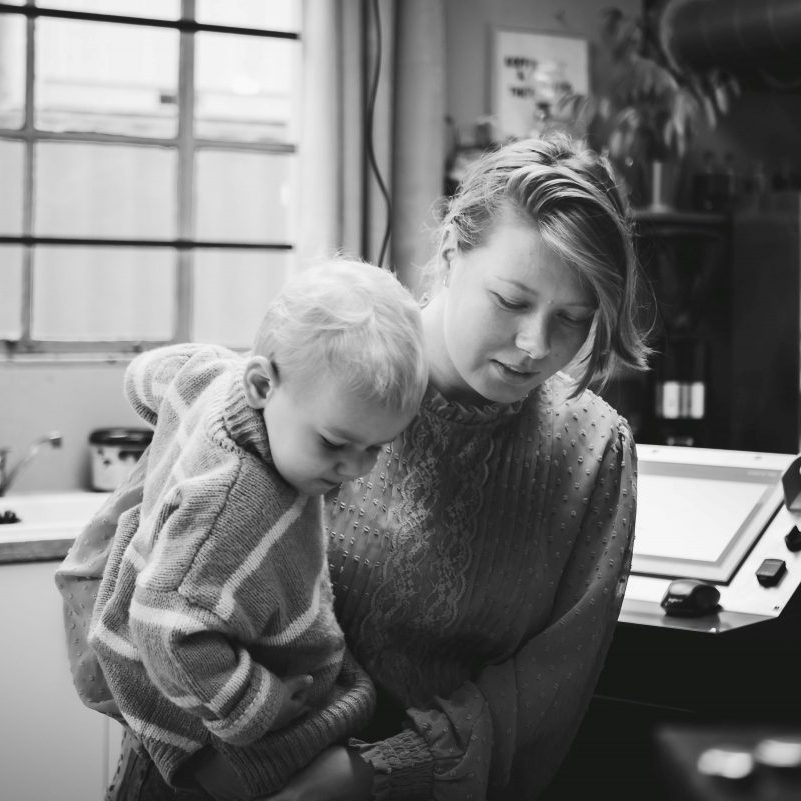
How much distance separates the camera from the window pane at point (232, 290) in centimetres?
321

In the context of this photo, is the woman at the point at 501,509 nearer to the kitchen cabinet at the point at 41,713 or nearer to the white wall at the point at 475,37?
the kitchen cabinet at the point at 41,713

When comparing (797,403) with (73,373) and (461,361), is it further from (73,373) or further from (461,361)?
(461,361)

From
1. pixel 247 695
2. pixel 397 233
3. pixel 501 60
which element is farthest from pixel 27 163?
pixel 247 695

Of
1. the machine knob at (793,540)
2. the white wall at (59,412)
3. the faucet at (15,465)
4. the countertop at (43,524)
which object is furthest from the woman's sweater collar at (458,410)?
the white wall at (59,412)

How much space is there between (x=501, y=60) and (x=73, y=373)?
5.45ft

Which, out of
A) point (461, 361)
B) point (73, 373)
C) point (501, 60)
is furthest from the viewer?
point (501, 60)

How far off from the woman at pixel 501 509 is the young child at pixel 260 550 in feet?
0.41

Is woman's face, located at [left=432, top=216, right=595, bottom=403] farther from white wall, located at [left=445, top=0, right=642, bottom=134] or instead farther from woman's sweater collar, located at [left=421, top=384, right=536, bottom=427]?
white wall, located at [left=445, top=0, right=642, bottom=134]

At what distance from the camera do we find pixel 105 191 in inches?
121

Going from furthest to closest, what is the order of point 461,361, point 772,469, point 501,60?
1. point 501,60
2. point 772,469
3. point 461,361

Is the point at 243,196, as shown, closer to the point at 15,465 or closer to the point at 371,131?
the point at 371,131

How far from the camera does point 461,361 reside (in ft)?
3.95

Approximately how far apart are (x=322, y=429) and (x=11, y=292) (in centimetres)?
229

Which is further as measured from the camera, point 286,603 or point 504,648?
point 504,648
